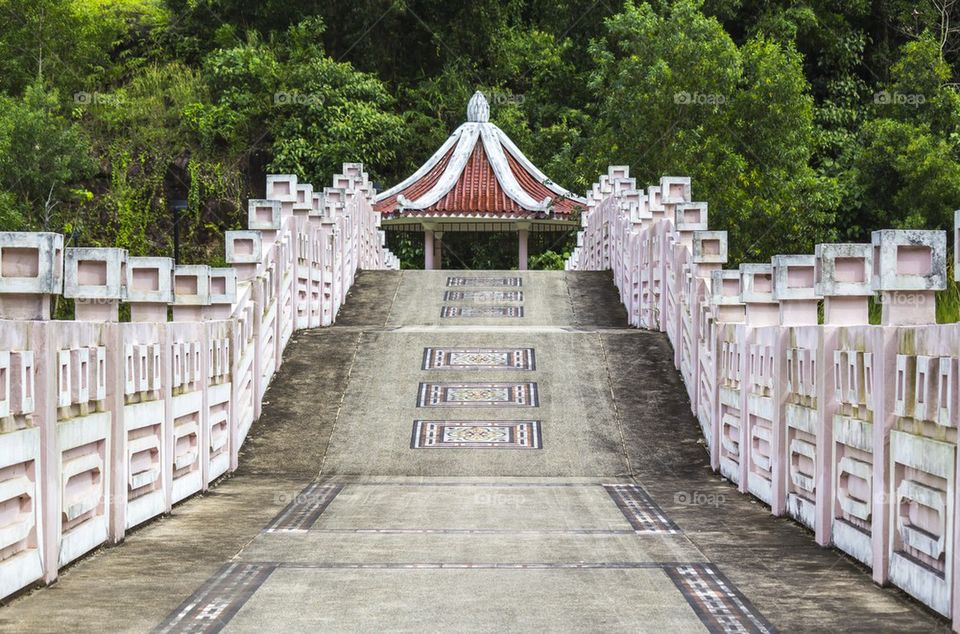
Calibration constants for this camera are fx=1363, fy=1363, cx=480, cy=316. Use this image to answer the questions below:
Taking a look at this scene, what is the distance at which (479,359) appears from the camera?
17422mm

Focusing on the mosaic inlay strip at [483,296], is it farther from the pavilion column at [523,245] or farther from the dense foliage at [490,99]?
the pavilion column at [523,245]

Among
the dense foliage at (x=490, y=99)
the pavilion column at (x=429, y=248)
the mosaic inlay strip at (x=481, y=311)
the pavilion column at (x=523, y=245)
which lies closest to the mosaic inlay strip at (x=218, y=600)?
the mosaic inlay strip at (x=481, y=311)

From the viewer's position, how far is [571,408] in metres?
15.6

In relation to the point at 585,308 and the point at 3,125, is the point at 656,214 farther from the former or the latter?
the point at 3,125

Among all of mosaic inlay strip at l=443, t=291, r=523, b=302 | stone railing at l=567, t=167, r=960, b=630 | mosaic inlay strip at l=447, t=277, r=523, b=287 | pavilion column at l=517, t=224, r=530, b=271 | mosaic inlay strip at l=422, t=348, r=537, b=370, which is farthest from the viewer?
pavilion column at l=517, t=224, r=530, b=271

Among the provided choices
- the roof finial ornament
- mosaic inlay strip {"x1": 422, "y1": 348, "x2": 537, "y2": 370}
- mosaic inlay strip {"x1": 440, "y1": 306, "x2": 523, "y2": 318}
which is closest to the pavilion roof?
the roof finial ornament

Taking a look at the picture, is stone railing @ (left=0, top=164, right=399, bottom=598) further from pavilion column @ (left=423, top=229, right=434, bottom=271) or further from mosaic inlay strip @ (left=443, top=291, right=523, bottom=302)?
pavilion column @ (left=423, top=229, right=434, bottom=271)

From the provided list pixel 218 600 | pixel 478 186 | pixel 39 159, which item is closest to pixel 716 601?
pixel 218 600

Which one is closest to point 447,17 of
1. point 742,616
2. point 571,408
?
point 571,408

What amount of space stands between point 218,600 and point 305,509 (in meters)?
3.49

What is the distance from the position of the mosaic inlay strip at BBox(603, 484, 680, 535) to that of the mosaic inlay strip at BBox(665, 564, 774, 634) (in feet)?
5.13

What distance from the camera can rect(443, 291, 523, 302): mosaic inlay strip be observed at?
71.8 feet

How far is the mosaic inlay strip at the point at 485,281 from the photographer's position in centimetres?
2325

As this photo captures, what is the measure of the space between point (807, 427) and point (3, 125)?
27.9 m
